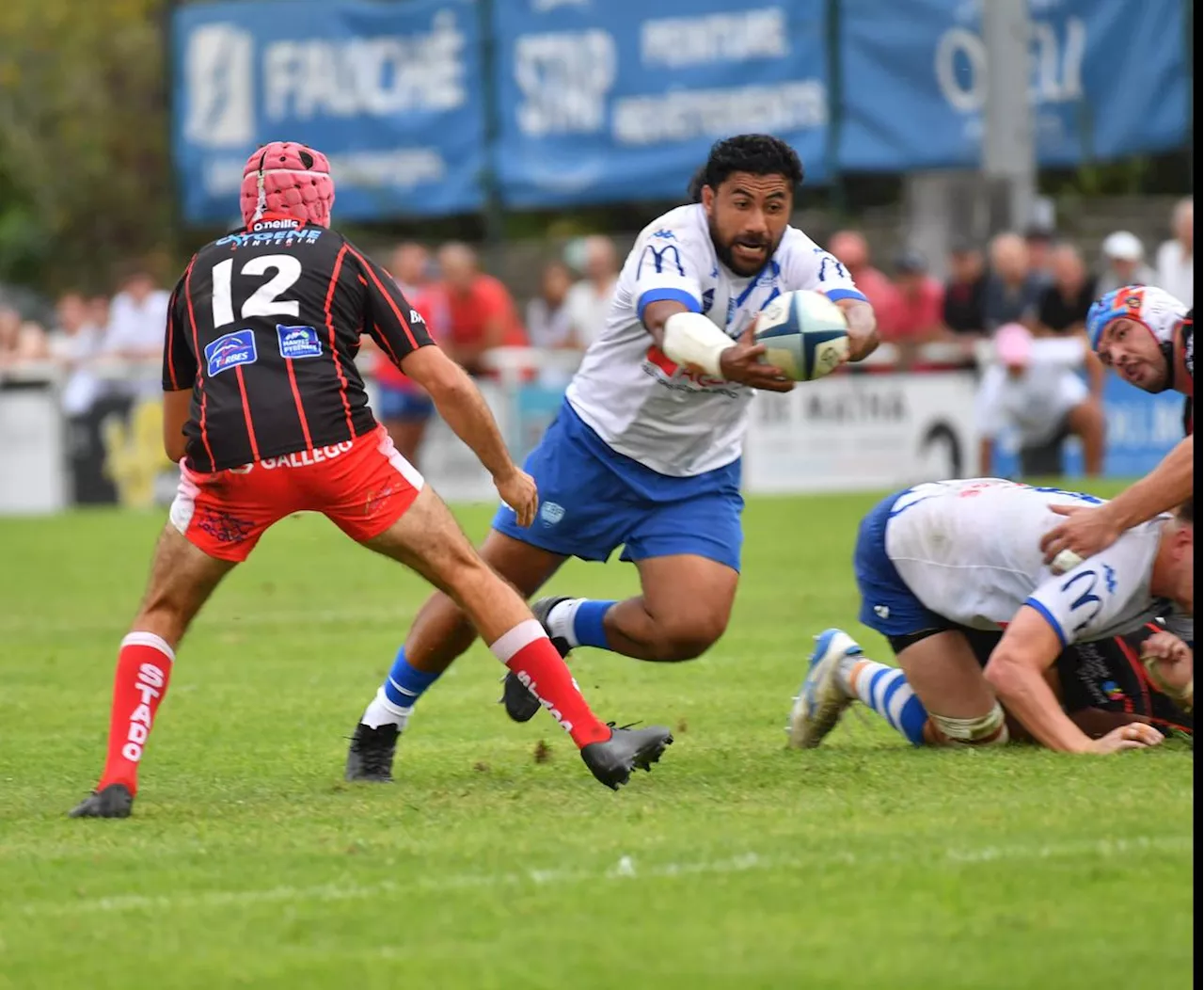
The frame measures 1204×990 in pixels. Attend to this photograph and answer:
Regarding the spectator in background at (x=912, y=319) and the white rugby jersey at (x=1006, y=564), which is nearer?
the white rugby jersey at (x=1006, y=564)

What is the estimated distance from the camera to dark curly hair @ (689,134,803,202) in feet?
24.1

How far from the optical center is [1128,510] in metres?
6.89

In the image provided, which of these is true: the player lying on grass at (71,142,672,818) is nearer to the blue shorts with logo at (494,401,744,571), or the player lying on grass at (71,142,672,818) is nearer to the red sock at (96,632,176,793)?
the red sock at (96,632,176,793)

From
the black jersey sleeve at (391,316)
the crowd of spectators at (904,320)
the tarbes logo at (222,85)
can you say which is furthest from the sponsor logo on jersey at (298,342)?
the tarbes logo at (222,85)

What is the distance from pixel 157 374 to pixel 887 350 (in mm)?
7307

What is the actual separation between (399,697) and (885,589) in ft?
5.62

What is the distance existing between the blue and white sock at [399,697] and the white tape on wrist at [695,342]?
4.89 ft

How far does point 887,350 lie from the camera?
65.2 ft

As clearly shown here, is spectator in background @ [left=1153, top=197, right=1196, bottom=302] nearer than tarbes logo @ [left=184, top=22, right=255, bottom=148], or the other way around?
spectator in background @ [left=1153, top=197, right=1196, bottom=302]

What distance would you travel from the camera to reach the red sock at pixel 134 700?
658 cm

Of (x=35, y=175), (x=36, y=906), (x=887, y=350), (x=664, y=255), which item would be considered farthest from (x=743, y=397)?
(x=35, y=175)

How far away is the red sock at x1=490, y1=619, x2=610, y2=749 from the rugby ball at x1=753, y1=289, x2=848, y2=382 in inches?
44.4

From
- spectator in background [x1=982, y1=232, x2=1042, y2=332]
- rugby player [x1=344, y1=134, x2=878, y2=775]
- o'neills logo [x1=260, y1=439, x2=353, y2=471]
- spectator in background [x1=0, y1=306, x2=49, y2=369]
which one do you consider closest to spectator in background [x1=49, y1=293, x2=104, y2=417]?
spectator in background [x1=0, y1=306, x2=49, y2=369]

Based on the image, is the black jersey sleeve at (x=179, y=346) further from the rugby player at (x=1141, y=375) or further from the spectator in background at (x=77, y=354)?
the spectator in background at (x=77, y=354)
